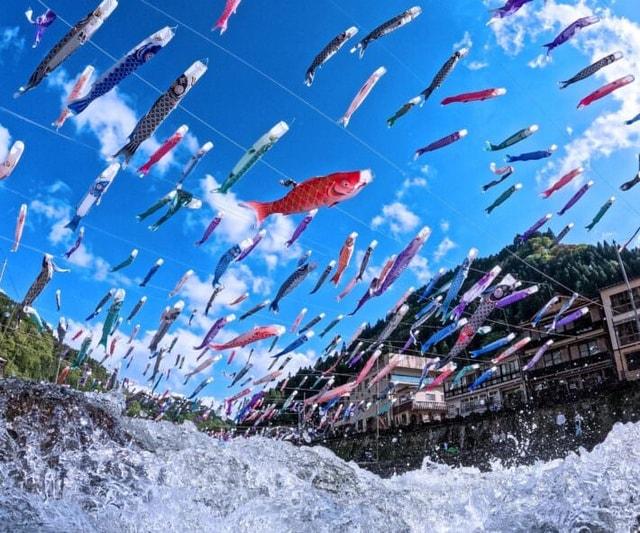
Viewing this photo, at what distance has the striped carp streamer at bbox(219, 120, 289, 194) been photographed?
6906mm

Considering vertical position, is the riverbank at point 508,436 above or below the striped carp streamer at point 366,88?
below

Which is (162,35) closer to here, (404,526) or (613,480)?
(404,526)

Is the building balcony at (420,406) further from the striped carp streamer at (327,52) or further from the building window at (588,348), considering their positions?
the striped carp streamer at (327,52)

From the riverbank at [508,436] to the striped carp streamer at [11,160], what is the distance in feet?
56.9

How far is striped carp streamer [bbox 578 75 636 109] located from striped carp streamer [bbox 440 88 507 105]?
5.16 feet

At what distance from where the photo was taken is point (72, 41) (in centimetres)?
628

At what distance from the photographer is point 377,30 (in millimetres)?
7938

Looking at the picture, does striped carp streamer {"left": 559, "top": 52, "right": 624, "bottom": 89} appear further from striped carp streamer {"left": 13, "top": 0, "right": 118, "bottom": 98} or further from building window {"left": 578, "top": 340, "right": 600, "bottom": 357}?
building window {"left": 578, "top": 340, "right": 600, "bottom": 357}

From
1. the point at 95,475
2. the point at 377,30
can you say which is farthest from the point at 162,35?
the point at 95,475

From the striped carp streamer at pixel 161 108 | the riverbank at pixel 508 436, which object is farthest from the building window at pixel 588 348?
the striped carp streamer at pixel 161 108

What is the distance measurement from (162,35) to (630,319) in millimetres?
27201

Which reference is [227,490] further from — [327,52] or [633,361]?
[633,361]

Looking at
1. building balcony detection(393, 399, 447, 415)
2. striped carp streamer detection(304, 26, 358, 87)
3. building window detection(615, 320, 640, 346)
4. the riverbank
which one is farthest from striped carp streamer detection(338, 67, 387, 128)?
building balcony detection(393, 399, 447, 415)

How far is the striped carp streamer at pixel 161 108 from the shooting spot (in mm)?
6418
